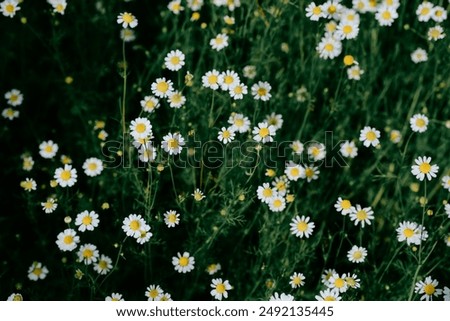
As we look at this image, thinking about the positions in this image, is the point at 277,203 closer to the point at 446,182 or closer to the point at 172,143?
the point at 172,143

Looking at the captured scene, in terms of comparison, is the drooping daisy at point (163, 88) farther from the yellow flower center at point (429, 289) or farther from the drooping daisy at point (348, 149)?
the yellow flower center at point (429, 289)

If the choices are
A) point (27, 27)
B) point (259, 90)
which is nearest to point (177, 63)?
point (259, 90)

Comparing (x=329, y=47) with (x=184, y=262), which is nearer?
(x=184, y=262)

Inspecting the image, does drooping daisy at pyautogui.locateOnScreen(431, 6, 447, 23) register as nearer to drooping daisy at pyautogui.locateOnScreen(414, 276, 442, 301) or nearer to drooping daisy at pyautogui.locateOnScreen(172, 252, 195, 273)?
drooping daisy at pyautogui.locateOnScreen(414, 276, 442, 301)

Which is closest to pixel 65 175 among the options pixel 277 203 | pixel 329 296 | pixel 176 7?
pixel 277 203

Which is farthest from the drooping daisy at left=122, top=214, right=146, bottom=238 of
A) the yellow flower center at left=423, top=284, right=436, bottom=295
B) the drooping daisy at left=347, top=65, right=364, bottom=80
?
the drooping daisy at left=347, top=65, right=364, bottom=80

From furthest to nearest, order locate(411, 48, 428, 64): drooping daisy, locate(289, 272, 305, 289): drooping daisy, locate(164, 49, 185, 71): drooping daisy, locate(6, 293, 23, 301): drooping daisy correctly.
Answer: locate(411, 48, 428, 64): drooping daisy
locate(164, 49, 185, 71): drooping daisy
locate(289, 272, 305, 289): drooping daisy
locate(6, 293, 23, 301): drooping daisy

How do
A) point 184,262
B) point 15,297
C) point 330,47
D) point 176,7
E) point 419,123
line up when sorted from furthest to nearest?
point 176,7 → point 330,47 → point 419,123 → point 184,262 → point 15,297
